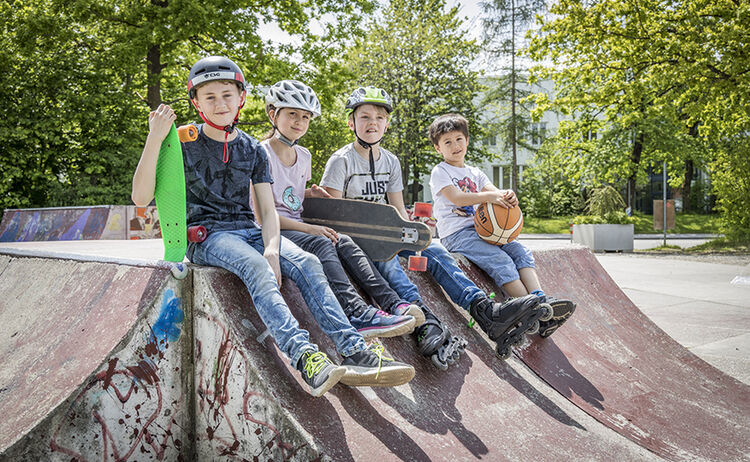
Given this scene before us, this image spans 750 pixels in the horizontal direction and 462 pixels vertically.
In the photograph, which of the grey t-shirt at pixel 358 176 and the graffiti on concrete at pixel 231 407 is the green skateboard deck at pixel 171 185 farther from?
the grey t-shirt at pixel 358 176

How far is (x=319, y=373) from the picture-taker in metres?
2.17

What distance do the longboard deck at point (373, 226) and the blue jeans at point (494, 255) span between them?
893 millimetres

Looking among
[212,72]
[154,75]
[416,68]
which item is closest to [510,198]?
[212,72]

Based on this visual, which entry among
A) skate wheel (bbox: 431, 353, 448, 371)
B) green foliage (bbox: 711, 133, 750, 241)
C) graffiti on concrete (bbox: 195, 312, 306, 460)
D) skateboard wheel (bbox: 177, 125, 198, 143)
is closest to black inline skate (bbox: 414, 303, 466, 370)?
skate wheel (bbox: 431, 353, 448, 371)

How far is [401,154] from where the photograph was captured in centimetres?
2588

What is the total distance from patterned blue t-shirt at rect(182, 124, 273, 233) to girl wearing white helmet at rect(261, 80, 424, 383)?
268 mm

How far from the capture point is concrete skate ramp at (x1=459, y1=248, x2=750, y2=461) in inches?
124

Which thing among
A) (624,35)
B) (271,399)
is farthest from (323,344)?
(624,35)

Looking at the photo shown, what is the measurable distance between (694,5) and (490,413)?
13.7 metres

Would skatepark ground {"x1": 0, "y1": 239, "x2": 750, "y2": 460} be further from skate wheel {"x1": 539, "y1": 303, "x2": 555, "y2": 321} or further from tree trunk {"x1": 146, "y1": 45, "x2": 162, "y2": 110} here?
tree trunk {"x1": 146, "y1": 45, "x2": 162, "y2": 110}

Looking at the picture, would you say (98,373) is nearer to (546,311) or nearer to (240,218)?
(240,218)

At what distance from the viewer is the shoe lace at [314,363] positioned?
7.16 ft

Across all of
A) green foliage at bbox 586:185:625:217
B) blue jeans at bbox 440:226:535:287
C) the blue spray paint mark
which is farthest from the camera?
green foliage at bbox 586:185:625:217

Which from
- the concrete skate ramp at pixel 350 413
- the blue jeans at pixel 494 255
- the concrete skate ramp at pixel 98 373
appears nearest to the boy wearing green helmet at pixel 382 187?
the blue jeans at pixel 494 255
